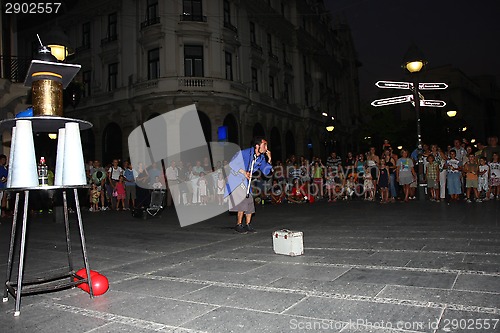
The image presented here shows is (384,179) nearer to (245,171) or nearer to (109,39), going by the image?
(245,171)

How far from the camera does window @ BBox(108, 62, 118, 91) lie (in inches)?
1122

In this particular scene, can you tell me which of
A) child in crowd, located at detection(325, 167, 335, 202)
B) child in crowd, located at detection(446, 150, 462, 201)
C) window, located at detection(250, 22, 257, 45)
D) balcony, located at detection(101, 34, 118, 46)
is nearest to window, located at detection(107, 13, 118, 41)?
balcony, located at detection(101, 34, 118, 46)

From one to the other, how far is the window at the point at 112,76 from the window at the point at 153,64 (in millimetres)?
3641

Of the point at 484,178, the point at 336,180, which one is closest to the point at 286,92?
the point at 336,180

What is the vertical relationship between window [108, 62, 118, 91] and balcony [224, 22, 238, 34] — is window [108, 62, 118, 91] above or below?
below

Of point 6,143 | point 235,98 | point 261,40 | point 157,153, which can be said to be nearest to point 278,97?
point 261,40

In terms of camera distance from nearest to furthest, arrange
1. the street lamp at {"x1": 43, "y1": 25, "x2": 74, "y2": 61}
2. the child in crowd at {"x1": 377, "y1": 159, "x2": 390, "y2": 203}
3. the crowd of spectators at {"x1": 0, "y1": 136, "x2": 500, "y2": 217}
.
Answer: the street lamp at {"x1": 43, "y1": 25, "x2": 74, "y2": 61}, the crowd of spectators at {"x1": 0, "y1": 136, "x2": 500, "y2": 217}, the child in crowd at {"x1": 377, "y1": 159, "x2": 390, "y2": 203}

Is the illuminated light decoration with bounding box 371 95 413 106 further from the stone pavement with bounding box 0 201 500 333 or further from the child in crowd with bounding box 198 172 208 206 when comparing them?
the child in crowd with bounding box 198 172 208 206

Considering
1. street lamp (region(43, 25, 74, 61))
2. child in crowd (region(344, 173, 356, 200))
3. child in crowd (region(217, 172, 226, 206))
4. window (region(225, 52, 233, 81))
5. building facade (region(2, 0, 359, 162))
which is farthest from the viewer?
window (region(225, 52, 233, 81))

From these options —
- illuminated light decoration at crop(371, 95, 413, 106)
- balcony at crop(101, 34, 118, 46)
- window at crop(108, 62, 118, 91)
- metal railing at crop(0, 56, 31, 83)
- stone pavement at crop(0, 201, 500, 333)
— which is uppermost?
balcony at crop(101, 34, 118, 46)

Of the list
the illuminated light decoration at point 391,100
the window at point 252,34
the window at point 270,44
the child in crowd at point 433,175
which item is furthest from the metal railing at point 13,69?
the window at point 270,44

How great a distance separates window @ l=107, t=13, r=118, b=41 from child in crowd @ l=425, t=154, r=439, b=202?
22767 mm

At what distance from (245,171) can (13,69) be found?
14.0 m

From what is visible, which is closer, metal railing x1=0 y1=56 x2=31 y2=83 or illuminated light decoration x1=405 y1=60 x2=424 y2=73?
illuminated light decoration x1=405 y1=60 x2=424 y2=73
